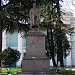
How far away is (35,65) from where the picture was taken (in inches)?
656

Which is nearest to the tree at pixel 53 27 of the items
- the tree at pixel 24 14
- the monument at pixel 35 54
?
the tree at pixel 24 14

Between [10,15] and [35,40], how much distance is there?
593 cm

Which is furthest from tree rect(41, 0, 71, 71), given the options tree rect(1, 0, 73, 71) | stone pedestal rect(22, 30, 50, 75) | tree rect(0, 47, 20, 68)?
stone pedestal rect(22, 30, 50, 75)

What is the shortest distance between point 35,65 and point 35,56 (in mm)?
626

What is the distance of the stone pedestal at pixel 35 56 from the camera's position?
54.5 feet

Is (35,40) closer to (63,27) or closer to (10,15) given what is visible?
(10,15)

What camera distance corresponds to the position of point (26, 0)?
2394 cm

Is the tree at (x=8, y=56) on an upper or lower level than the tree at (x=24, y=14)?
lower

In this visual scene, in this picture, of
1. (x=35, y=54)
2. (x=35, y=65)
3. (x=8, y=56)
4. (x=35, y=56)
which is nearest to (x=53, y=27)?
(x=8, y=56)

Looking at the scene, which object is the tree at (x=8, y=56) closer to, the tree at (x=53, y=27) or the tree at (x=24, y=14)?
the tree at (x=24, y=14)

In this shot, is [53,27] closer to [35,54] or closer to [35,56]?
[35,54]

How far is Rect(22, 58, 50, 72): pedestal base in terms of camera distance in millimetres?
16609

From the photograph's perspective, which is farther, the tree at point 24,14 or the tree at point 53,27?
the tree at point 53,27

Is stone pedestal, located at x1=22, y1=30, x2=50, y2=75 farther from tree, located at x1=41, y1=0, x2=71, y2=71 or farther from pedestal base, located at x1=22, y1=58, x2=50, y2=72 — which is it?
tree, located at x1=41, y1=0, x2=71, y2=71
